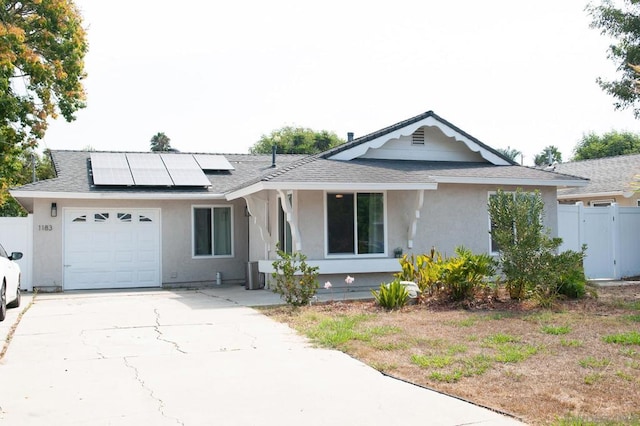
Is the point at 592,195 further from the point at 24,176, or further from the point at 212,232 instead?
the point at 24,176

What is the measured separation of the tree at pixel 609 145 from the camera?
181 feet

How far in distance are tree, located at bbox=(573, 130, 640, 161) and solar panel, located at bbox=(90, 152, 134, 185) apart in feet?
154

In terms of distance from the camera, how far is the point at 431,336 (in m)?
8.58

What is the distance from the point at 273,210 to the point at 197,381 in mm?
9679

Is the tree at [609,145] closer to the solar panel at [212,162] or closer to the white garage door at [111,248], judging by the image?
the solar panel at [212,162]

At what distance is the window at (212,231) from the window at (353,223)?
504cm

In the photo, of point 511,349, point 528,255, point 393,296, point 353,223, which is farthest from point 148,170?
point 511,349

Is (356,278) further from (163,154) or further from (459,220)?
(163,154)

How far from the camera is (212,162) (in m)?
20.7

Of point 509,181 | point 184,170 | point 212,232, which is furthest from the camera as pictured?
point 184,170

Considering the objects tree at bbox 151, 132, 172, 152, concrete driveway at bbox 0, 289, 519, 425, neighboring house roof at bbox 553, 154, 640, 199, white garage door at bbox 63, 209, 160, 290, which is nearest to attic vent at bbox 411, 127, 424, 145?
white garage door at bbox 63, 209, 160, 290

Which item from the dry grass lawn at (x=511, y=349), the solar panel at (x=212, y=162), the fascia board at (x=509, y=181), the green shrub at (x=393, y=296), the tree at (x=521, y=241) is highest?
the solar panel at (x=212, y=162)

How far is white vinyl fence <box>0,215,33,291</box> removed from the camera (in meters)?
16.5

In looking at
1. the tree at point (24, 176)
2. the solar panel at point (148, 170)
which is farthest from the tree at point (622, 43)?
the tree at point (24, 176)
